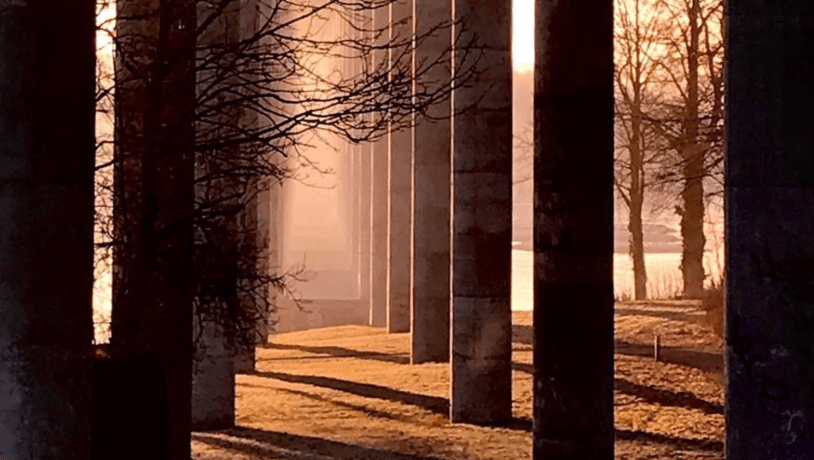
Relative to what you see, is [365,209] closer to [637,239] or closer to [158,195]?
[637,239]

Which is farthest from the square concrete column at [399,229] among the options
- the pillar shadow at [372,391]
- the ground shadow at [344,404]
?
the ground shadow at [344,404]

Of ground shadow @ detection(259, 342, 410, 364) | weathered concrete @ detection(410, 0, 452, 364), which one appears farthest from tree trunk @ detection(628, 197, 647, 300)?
weathered concrete @ detection(410, 0, 452, 364)

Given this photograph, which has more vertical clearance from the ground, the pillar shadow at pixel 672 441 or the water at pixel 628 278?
the water at pixel 628 278

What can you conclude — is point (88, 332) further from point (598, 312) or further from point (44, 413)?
point (598, 312)

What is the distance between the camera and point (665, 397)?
17297mm

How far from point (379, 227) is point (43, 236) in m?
28.3

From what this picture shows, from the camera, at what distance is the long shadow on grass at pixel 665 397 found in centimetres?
1658

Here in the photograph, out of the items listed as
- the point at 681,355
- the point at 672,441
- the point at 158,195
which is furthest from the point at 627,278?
the point at 158,195

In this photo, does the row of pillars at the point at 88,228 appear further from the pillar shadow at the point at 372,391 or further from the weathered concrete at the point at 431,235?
the weathered concrete at the point at 431,235

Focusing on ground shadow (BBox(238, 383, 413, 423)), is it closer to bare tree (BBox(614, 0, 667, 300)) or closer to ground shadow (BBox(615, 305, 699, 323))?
ground shadow (BBox(615, 305, 699, 323))

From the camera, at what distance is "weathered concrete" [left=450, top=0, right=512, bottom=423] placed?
53.9ft

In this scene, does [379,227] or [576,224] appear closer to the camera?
[576,224]
